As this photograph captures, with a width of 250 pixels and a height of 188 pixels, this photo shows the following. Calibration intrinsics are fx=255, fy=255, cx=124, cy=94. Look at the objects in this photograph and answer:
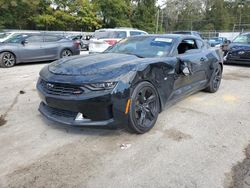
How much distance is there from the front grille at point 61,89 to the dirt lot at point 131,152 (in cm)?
64

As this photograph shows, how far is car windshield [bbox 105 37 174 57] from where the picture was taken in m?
4.29

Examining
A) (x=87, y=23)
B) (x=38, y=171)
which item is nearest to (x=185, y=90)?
(x=38, y=171)

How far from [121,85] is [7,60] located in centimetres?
818

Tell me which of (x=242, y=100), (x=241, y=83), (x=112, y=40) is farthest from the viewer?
(x=112, y=40)

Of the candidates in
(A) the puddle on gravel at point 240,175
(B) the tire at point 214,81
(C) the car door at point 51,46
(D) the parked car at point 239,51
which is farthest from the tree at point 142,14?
(A) the puddle on gravel at point 240,175

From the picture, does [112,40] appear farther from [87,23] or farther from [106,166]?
[87,23]

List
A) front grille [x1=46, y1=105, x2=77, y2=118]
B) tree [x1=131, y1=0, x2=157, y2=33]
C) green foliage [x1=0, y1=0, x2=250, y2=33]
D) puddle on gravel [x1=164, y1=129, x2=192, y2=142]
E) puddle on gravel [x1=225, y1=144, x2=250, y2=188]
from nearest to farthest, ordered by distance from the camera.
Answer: puddle on gravel [x1=225, y1=144, x2=250, y2=188] < front grille [x1=46, y1=105, x2=77, y2=118] < puddle on gravel [x1=164, y1=129, x2=192, y2=142] < green foliage [x1=0, y1=0, x2=250, y2=33] < tree [x1=131, y1=0, x2=157, y2=33]

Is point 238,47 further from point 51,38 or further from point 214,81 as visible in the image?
point 51,38

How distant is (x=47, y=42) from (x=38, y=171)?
9336 mm

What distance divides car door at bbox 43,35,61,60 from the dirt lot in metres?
6.70

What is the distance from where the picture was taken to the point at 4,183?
2537 millimetres

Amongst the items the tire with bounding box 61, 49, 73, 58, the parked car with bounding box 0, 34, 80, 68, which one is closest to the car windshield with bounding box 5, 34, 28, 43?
the parked car with bounding box 0, 34, 80, 68

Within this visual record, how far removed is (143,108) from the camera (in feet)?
11.8

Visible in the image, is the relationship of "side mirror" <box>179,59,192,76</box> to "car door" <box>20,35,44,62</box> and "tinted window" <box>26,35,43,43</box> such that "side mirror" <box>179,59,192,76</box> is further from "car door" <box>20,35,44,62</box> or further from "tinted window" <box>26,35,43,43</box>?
"tinted window" <box>26,35,43,43</box>
